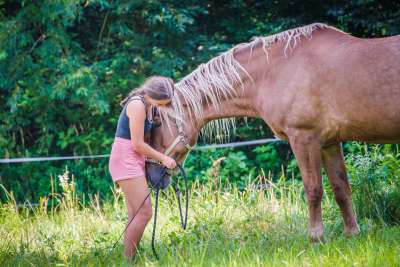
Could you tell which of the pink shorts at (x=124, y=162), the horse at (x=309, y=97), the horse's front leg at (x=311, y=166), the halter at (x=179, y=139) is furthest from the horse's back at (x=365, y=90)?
the pink shorts at (x=124, y=162)

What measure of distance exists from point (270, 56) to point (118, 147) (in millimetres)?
1599

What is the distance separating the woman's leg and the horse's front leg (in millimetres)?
1333

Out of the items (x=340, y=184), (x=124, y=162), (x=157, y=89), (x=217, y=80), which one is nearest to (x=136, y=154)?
(x=124, y=162)

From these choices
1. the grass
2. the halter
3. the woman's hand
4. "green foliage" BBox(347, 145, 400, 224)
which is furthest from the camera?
"green foliage" BBox(347, 145, 400, 224)

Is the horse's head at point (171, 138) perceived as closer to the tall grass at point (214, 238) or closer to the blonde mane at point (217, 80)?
the blonde mane at point (217, 80)

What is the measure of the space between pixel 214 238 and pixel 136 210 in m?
0.97

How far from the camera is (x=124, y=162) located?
462 centimetres

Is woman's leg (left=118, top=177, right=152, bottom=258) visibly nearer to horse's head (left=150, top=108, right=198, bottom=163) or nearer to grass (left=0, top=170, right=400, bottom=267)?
grass (left=0, top=170, right=400, bottom=267)

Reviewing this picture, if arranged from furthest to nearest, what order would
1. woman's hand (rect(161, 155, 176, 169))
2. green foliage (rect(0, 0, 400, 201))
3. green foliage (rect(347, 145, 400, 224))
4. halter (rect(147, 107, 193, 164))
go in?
green foliage (rect(0, 0, 400, 201)), green foliage (rect(347, 145, 400, 224)), halter (rect(147, 107, 193, 164)), woman's hand (rect(161, 155, 176, 169))

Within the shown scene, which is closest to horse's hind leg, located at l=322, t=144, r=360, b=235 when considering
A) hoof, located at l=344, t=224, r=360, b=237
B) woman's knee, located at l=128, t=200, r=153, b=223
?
hoof, located at l=344, t=224, r=360, b=237

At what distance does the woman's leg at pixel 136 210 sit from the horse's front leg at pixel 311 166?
4.37 ft

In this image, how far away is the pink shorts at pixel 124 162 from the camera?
4605mm

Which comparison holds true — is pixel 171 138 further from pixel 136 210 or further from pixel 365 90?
pixel 365 90

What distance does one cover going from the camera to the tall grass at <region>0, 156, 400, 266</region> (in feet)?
14.0
